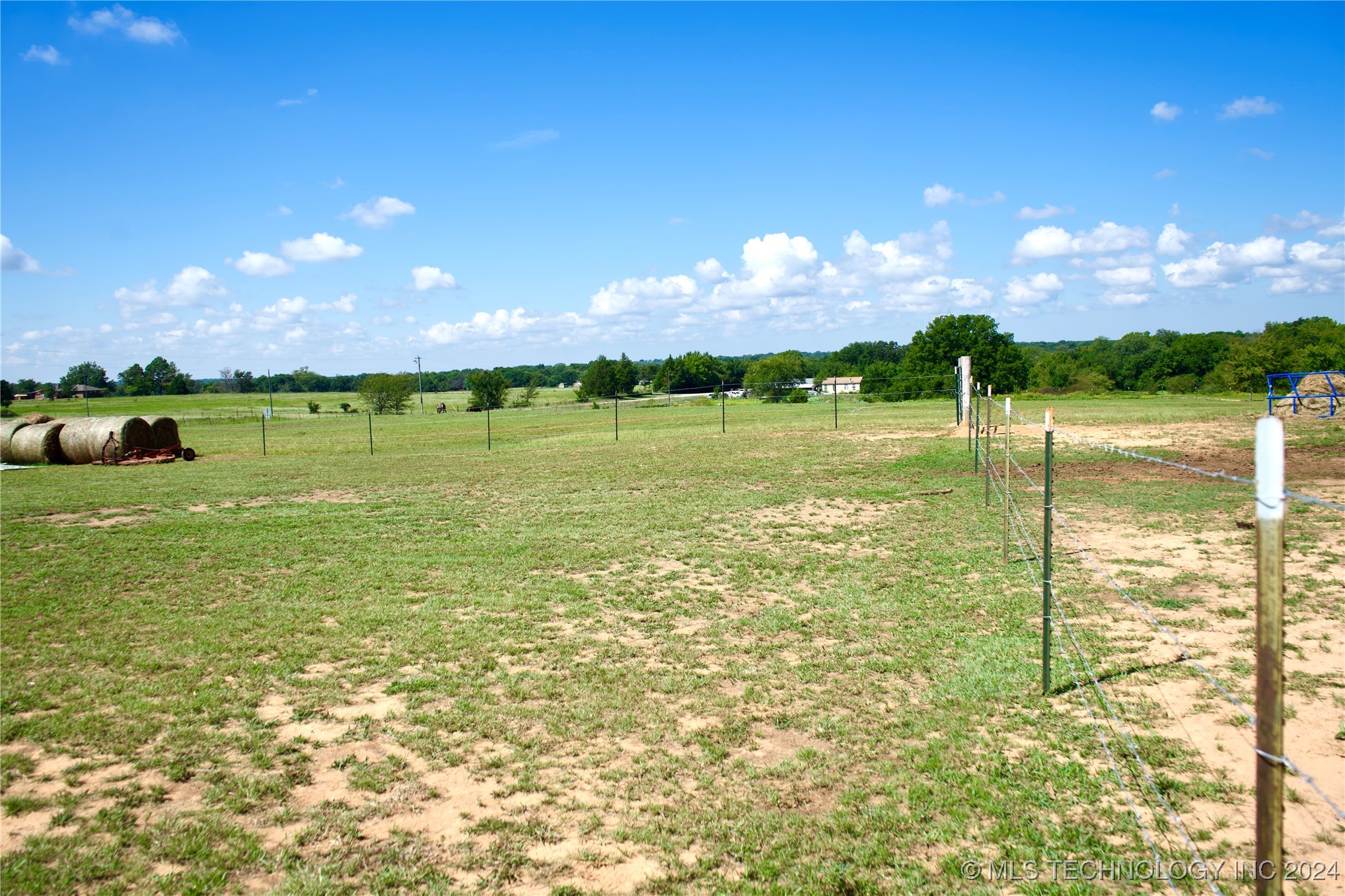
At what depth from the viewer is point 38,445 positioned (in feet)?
72.5

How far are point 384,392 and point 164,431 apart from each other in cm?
6179

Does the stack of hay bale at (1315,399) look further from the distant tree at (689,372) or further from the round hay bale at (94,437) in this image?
the distant tree at (689,372)

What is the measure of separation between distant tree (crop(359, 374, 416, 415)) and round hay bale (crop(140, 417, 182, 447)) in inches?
2334

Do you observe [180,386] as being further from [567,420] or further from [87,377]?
[567,420]

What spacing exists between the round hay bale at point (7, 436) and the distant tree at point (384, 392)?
194 feet

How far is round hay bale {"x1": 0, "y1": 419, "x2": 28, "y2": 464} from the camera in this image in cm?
2259

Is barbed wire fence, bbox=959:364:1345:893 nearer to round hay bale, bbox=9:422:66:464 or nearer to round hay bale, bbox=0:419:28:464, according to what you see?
round hay bale, bbox=9:422:66:464

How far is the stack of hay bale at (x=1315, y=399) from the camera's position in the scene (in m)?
24.9

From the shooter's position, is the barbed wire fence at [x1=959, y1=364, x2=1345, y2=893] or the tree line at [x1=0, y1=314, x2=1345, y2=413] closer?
the barbed wire fence at [x1=959, y1=364, x2=1345, y2=893]

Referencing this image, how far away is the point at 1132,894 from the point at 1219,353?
10198cm

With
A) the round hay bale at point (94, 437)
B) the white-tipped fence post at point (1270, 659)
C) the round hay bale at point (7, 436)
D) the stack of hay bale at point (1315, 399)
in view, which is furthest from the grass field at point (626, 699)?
the stack of hay bale at point (1315, 399)

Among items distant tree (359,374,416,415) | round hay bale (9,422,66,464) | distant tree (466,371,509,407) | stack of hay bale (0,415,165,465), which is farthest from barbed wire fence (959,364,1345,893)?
distant tree (359,374,416,415)

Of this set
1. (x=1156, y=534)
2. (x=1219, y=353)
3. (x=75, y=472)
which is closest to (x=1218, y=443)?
(x=1156, y=534)

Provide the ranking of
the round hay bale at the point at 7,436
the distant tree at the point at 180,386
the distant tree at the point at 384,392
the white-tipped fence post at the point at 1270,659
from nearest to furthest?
1. the white-tipped fence post at the point at 1270,659
2. the round hay bale at the point at 7,436
3. the distant tree at the point at 384,392
4. the distant tree at the point at 180,386
